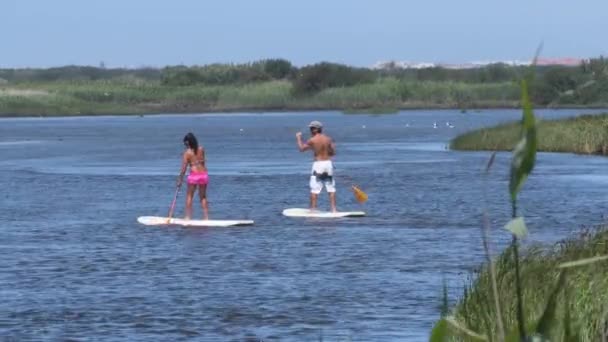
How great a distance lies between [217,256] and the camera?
2250 cm

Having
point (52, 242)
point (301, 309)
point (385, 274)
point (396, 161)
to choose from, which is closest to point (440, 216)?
point (52, 242)

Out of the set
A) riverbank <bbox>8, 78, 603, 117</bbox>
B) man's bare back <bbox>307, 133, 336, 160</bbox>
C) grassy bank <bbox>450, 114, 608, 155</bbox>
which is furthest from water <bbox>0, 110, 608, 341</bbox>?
riverbank <bbox>8, 78, 603, 117</bbox>

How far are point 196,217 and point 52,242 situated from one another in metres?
6.03

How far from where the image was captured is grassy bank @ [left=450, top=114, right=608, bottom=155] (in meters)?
49.9

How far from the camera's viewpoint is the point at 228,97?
145500 mm

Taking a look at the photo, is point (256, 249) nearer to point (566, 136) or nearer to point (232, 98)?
point (566, 136)

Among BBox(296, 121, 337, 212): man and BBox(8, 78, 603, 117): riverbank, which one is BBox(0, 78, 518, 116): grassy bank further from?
BBox(296, 121, 337, 212): man

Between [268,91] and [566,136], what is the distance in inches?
3723

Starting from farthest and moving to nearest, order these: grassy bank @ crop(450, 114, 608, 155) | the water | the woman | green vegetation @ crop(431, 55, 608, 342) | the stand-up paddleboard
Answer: grassy bank @ crop(450, 114, 608, 155) → the stand-up paddleboard → the woman → the water → green vegetation @ crop(431, 55, 608, 342)

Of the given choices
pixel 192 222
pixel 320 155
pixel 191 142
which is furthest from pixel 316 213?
pixel 191 142

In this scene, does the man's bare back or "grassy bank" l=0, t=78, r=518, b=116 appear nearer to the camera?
the man's bare back

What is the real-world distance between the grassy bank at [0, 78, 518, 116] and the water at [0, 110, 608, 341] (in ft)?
284

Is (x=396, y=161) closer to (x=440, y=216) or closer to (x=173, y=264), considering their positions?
(x=440, y=216)

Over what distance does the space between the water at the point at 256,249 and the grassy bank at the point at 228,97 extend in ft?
284
